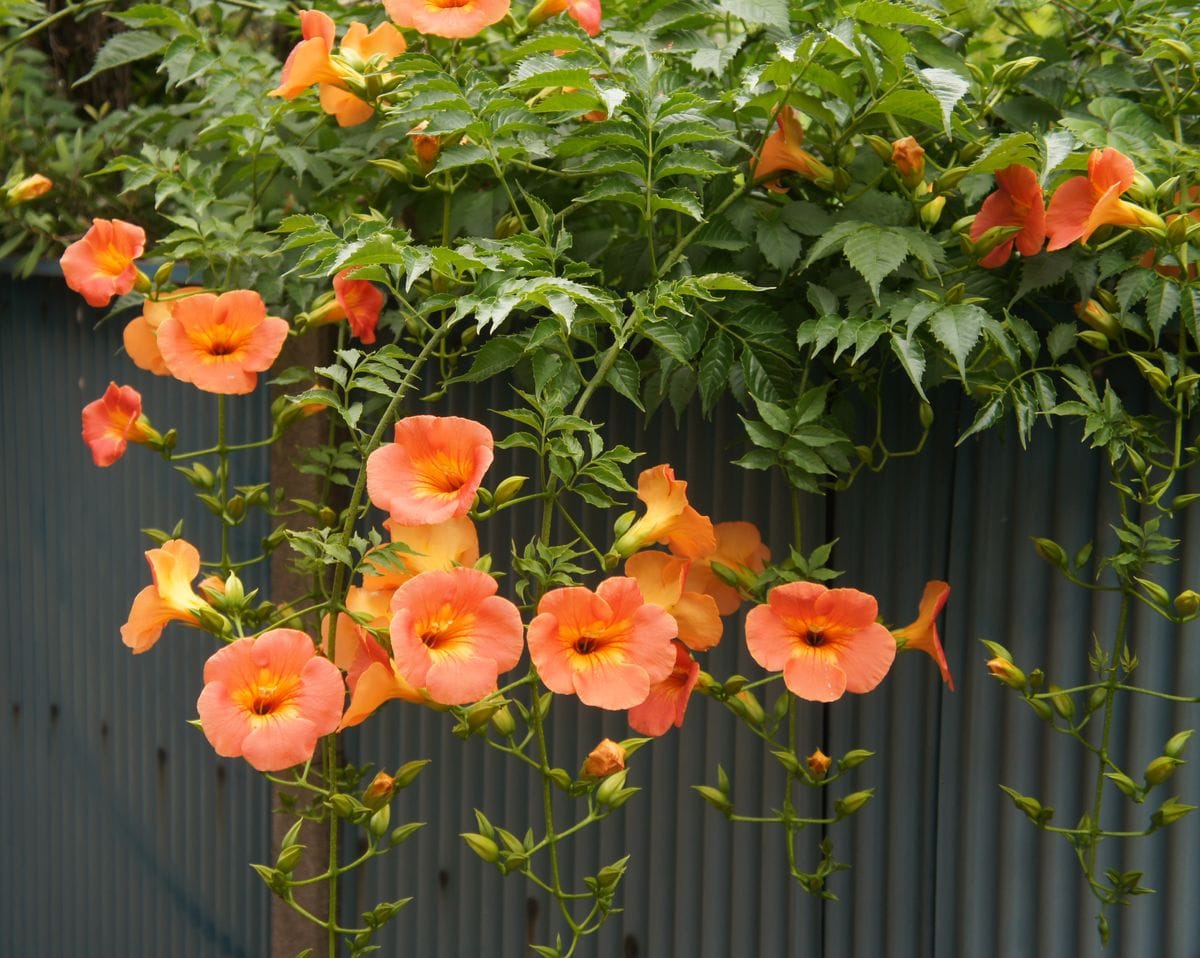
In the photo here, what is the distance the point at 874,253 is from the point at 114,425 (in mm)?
1145

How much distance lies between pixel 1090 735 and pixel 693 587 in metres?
0.58

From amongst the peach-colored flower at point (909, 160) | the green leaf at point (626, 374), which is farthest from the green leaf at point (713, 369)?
the peach-colored flower at point (909, 160)

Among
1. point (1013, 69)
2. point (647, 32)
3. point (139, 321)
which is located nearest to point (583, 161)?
point (647, 32)

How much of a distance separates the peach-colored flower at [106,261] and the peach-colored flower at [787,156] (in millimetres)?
926

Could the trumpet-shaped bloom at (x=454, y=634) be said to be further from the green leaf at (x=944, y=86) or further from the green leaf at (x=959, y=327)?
the green leaf at (x=944, y=86)

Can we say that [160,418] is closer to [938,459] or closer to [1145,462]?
[938,459]

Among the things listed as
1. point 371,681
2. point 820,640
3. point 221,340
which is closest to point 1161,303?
point 820,640

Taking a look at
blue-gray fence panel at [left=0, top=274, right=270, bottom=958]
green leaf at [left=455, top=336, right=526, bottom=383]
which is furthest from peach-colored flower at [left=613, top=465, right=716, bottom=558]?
blue-gray fence panel at [left=0, top=274, right=270, bottom=958]

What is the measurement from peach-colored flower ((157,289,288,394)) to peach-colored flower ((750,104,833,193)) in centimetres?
69

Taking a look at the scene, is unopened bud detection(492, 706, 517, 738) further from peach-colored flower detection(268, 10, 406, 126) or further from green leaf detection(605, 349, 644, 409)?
peach-colored flower detection(268, 10, 406, 126)

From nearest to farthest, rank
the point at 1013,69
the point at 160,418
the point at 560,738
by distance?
the point at 1013,69 → the point at 560,738 → the point at 160,418

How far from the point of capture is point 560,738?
2.36 meters

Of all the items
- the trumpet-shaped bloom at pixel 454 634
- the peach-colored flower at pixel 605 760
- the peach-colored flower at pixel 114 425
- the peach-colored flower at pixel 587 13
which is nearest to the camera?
the trumpet-shaped bloom at pixel 454 634

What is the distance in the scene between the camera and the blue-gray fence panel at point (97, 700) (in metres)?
3.02
